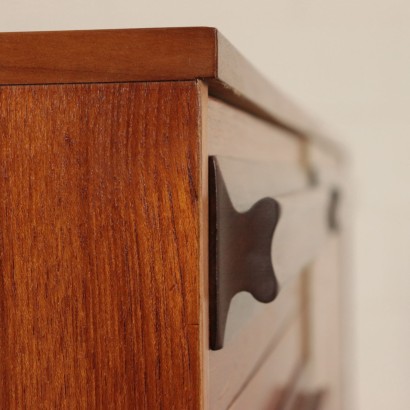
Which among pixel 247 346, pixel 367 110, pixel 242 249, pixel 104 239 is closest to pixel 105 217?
pixel 104 239

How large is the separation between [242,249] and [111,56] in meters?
0.15

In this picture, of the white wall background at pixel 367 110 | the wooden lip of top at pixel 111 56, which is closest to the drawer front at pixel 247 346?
the wooden lip of top at pixel 111 56

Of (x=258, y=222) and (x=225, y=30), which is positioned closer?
(x=258, y=222)

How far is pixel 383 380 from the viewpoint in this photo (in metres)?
1.80

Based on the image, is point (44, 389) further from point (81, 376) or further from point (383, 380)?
point (383, 380)

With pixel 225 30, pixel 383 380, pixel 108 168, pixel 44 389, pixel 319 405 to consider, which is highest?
pixel 225 30

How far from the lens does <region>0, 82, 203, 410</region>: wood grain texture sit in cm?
38

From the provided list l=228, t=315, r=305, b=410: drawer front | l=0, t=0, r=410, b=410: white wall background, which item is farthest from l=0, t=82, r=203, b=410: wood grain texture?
l=0, t=0, r=410, b=410: white wall background

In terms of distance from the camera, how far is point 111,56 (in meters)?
0.38

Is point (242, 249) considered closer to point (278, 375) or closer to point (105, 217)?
point (105, 217)

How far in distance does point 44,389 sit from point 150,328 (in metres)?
0.06

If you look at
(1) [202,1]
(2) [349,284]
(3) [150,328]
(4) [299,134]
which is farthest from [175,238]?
(2) [349,284]

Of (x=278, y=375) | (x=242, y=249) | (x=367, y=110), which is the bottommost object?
(x=278, y=375)

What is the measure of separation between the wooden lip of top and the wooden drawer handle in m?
0.07
